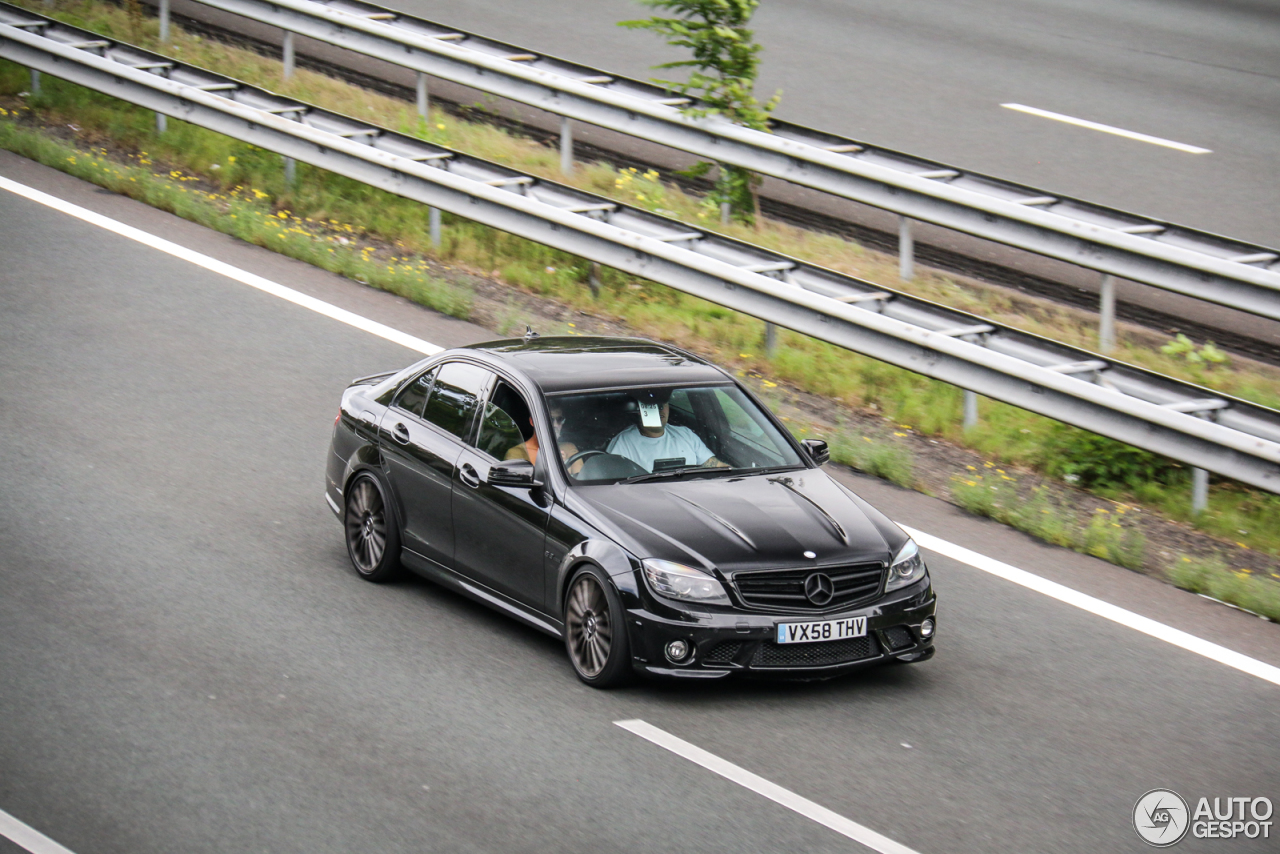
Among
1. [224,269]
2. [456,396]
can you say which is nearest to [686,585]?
[456,396]

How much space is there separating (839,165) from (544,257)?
334 cm

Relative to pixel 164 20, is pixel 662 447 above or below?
below

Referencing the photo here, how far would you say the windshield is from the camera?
831 cm

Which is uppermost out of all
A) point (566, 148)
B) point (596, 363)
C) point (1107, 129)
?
point (1107, 129)

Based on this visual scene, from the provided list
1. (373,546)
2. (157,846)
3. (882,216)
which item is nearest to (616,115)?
(882,216)

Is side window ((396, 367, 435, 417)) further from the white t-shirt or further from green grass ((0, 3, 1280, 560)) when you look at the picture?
green grass ((0, 3, 1280, 560))

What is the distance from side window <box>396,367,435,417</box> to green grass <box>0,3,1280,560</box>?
3.35 metres

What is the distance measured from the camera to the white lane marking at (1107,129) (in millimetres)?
Answer: 16703

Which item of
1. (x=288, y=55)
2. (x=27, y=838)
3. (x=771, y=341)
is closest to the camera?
(x=27, y=838)

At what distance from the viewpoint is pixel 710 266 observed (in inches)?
502

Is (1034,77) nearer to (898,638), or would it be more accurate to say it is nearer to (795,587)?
(898,638)

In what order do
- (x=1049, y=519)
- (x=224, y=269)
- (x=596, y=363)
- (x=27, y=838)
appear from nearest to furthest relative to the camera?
(x=27, y=838) < (x=596, y=363) < (x=1049, y=519) < (x=224, y=269)

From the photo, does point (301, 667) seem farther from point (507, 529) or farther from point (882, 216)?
point (882, 216)

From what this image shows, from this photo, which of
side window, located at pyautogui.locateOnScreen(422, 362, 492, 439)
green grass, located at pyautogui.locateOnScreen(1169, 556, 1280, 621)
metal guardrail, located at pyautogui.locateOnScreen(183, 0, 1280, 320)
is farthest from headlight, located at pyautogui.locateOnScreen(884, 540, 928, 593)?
metal guardrail, located at pyautogui.locateOnScreen(183, 0, 1280, 320)
